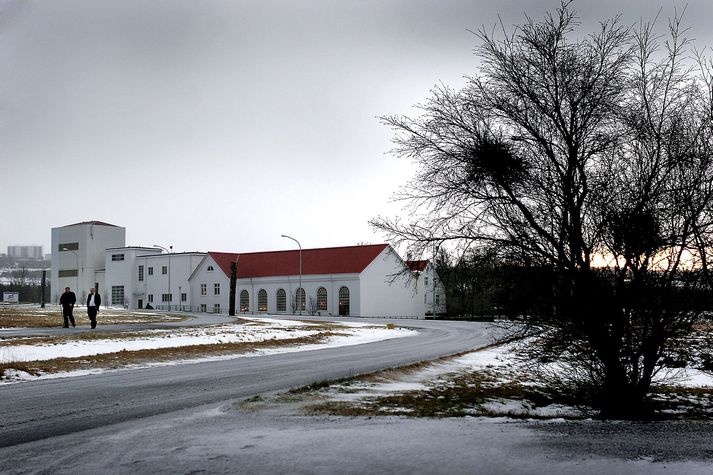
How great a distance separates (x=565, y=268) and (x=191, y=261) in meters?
85.1

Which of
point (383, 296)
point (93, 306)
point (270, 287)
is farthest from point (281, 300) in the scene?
point (93, 306)

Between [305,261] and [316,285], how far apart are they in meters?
3.86

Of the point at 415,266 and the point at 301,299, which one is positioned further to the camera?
the point at 301,299

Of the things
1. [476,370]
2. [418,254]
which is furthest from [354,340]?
[418,254]

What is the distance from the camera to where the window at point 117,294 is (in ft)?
324

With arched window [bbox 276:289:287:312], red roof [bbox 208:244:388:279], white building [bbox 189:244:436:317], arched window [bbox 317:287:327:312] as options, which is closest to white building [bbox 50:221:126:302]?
white building [bbox 189:244:436:317]

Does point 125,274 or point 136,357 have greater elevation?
point 125,274

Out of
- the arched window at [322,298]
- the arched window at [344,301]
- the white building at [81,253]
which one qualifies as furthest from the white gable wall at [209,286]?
the white building at [81,253]

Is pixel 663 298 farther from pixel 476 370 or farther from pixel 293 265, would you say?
pixel 293 265

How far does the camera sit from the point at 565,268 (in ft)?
34.8

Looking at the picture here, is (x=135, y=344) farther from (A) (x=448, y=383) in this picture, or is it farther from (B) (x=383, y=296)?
(B) (x=383, y=296)

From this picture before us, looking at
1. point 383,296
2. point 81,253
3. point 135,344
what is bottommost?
point 135,344

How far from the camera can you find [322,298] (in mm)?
78000

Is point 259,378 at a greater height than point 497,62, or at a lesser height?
lesser
